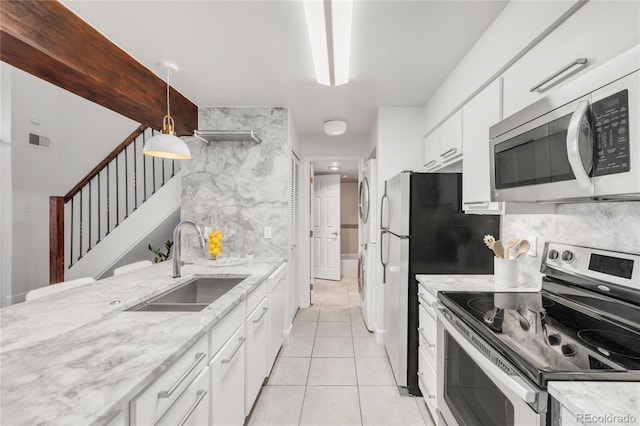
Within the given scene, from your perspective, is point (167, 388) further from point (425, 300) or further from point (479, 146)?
point (479, 146)

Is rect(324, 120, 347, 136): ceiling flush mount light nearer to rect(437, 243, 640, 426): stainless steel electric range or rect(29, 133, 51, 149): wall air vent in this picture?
rect(437, 243, 640, 426): stainless steel electric range

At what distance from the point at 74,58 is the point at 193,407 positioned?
1922 millimetres

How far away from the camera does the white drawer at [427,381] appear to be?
1.78m

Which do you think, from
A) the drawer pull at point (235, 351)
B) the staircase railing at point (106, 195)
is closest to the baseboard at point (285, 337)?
the drawer pull at point (235, 351)

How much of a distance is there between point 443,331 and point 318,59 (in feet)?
6.24

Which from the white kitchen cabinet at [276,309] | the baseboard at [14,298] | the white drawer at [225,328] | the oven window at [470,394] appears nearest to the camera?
the oven window at [470,394]

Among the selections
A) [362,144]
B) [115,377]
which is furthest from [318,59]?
[362,144]

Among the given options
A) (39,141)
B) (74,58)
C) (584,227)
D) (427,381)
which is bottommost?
(427,381)

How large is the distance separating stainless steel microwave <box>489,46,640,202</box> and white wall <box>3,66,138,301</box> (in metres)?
5.23

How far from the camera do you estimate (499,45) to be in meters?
1.64

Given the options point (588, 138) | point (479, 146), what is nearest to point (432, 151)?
point (479, 146)

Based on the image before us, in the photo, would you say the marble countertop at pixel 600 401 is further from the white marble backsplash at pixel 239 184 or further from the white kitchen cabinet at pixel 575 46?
the white marble backsplash at pixel 239 184

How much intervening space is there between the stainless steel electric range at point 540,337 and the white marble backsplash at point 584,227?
55 mm

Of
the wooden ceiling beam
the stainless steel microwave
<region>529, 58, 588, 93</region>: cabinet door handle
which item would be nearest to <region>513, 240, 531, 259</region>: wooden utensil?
the stainless steel microwave
